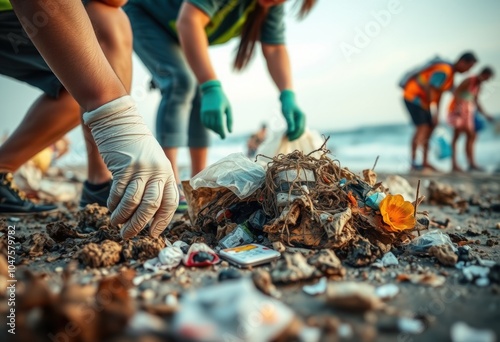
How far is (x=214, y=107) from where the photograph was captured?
7.27 feet

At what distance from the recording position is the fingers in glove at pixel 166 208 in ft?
4.56

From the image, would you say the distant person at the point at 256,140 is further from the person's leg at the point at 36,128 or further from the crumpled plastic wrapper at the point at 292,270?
the crumpled plastic wrapper at the point at 292,270

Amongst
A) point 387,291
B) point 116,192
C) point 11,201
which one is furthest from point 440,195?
point 11,201

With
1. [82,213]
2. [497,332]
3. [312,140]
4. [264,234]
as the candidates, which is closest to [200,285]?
[264,234]

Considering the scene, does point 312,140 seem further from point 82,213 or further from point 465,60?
point 465,60

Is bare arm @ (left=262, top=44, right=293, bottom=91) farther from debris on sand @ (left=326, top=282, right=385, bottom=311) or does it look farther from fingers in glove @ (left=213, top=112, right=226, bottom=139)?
debris on sand @ (left=326, top=282, right=385, bottom=311)

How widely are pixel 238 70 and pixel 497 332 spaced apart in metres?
2.43

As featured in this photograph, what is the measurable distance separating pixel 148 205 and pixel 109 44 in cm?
114

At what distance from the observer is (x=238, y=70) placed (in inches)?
112

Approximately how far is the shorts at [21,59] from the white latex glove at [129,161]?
3.48 ft

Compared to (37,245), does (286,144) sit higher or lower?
higher

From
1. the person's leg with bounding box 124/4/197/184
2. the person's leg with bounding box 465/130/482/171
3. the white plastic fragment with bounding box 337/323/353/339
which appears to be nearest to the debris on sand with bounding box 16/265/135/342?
the white plastic fragment with bounding box 337/323/353/339

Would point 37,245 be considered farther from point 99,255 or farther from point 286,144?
point 286,144

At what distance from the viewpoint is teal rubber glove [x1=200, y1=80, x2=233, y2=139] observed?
2213mm
